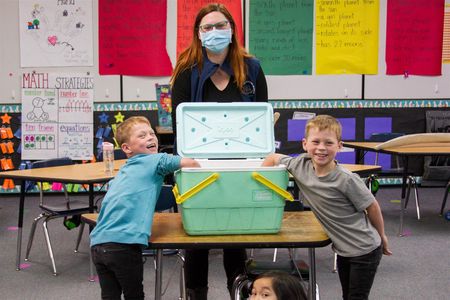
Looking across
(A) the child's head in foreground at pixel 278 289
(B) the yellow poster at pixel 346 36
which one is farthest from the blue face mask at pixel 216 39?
(B) the yellow poster at pixel 346 36

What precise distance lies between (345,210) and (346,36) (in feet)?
15.2

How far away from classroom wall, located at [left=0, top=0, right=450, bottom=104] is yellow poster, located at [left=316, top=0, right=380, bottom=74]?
0.09 meters

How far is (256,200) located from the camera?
191cm

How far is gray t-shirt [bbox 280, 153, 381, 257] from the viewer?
2.07 m

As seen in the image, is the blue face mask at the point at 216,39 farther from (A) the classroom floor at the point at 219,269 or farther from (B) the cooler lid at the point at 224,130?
(A) the classroom floor at the point at 219,269

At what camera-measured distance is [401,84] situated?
6.54 meters

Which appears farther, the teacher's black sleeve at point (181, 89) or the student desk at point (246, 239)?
the teacher's black sleeve at point (181, 89)

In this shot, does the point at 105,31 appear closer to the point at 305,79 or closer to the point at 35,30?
the point at 35,30

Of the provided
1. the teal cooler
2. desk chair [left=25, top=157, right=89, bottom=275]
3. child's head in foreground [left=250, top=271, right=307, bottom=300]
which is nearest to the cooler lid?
the teal cooler

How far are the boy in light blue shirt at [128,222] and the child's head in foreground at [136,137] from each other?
57 millimetres

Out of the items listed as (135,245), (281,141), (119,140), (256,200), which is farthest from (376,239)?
(281,141)

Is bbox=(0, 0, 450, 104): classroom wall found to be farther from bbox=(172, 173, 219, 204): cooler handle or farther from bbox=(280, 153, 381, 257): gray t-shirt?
bbox=(172, 173, 219, 204): cooler handle

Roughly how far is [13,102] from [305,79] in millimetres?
3209

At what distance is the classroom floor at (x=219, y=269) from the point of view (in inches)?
132
